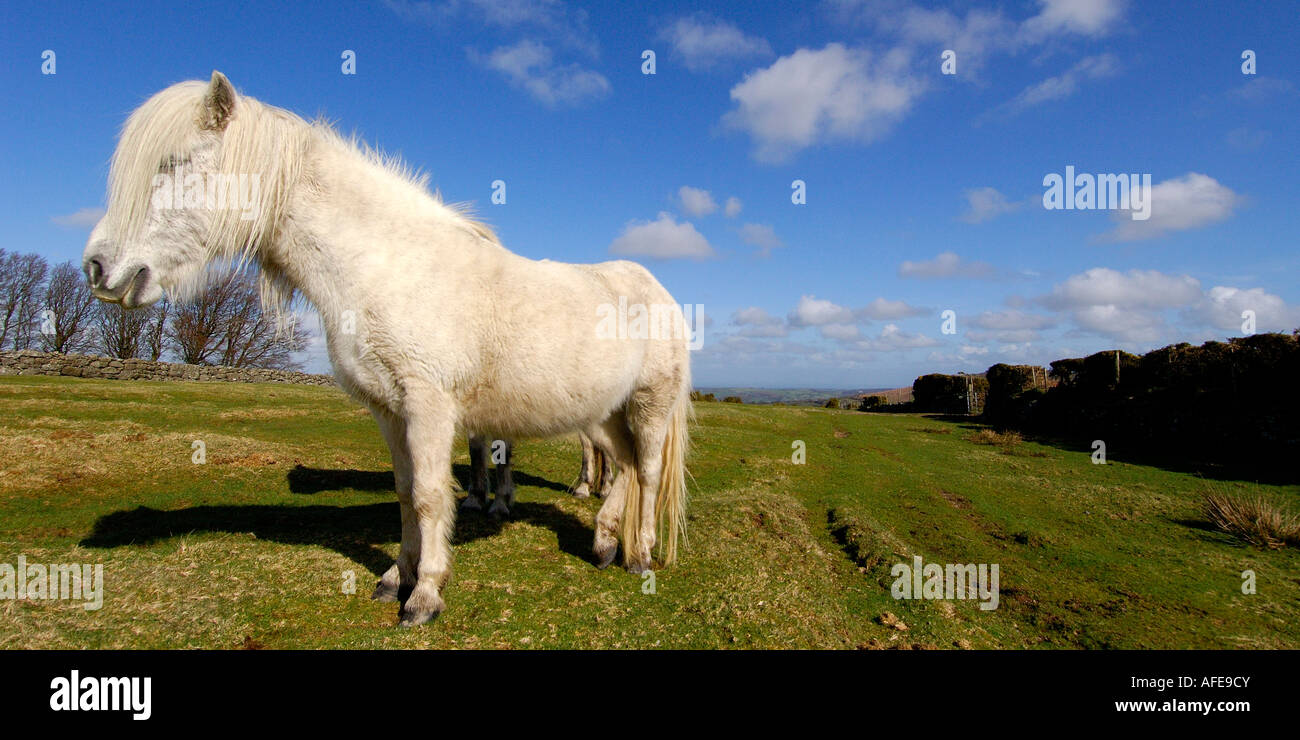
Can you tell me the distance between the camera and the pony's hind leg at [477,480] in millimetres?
7422

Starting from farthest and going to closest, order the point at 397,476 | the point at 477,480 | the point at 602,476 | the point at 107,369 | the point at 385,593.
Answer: the point at 107,369 → the point at 602,476 → the point at 477,480 → the point at 385,593 → the point at 397,476

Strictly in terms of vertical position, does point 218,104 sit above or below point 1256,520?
above

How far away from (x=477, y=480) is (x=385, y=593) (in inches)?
124

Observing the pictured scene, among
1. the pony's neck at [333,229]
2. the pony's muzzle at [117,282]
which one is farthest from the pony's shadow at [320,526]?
the pony's muzzle at [117,282]

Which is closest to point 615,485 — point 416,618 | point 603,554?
point 603,554

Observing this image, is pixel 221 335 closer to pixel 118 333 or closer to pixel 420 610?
pixel 118 333

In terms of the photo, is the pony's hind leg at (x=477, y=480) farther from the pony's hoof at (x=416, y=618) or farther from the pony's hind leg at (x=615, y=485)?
the pony's hoof at (x=416, y=618)

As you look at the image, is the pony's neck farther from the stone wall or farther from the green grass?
the stone wall

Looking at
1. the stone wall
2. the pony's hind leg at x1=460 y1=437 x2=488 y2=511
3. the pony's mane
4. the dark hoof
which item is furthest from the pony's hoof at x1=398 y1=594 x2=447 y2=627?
the stone wall

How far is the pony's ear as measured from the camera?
3.60 m

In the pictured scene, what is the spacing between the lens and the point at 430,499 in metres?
3.97

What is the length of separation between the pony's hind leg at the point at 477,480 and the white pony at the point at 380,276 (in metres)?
2.98
